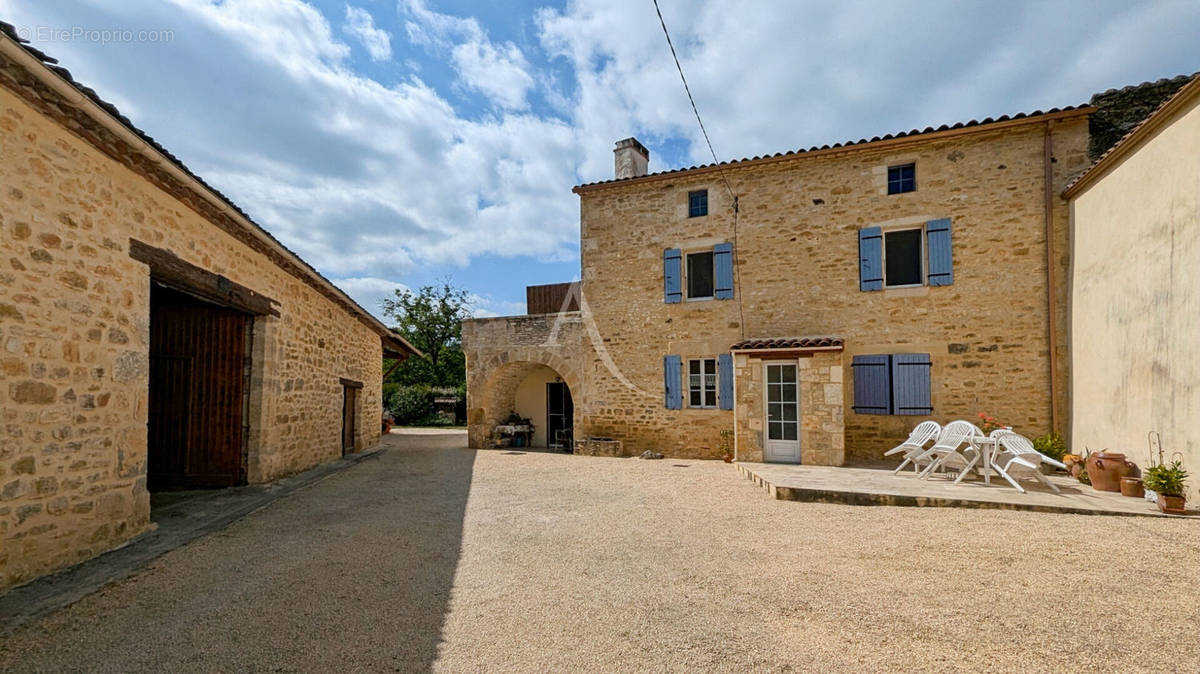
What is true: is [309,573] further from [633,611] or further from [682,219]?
[682,219]

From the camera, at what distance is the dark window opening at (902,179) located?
28.8 feet

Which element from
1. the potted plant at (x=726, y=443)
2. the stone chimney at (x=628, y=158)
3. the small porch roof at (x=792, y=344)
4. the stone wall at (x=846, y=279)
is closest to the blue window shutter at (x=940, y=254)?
the stone wall at (x=846, y=279)

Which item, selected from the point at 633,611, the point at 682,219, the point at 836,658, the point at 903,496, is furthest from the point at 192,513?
the point at 682,219

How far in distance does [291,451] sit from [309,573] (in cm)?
483

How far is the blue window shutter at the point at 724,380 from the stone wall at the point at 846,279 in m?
0.19

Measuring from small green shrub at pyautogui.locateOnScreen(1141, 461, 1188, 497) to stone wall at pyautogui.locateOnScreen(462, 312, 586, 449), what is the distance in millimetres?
7963

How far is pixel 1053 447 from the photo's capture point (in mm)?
7543

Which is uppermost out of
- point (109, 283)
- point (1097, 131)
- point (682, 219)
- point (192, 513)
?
point (1097, 131)

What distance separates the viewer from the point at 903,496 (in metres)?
5.69

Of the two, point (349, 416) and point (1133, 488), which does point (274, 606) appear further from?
point (349, 416)

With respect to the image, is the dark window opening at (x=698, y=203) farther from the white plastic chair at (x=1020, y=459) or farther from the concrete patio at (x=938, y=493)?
the white plastic chair at (x=1020, y=459)

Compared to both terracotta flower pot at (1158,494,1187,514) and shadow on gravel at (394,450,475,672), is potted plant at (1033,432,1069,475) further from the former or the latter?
shadow on gravel at (394,450,475,672)

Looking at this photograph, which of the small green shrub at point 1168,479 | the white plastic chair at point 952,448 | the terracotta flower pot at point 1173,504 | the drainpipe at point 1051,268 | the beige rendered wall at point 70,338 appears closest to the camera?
the beige rendered wall at point 70,338

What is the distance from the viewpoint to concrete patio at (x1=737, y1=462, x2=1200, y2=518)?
17.4 feet
